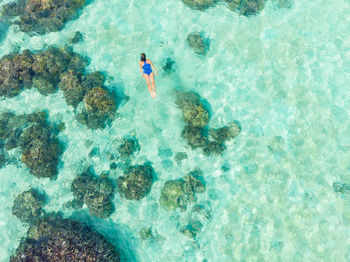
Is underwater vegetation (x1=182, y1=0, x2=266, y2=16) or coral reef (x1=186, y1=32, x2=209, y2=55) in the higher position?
underwater vegetation (x1=182, y1=0, x2=266, y2=16)

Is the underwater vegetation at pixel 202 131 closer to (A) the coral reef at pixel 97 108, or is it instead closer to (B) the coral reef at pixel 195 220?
(B) the coral reef at pixel 195 220

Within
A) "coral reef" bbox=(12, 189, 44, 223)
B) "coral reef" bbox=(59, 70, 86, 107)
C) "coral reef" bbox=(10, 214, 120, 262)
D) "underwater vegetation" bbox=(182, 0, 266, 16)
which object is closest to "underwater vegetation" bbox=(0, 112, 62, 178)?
"coral reef" bbox=(12, 189, 44, 223)

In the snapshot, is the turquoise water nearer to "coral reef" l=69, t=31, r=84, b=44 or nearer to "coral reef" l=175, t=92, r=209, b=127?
"coral reef" l=69, t=31, r=84, b=44

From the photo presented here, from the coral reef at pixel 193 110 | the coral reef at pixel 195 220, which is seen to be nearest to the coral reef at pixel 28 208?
the coral reef at pixel 195 220

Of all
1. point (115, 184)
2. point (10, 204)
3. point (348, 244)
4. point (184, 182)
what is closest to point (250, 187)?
point (184, 182)

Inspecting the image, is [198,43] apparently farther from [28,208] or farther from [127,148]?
[28,208]

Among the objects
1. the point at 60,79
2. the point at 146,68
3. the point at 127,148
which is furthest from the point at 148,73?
the point at 60,79

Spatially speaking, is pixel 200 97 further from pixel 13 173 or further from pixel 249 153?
pixel 13 173
